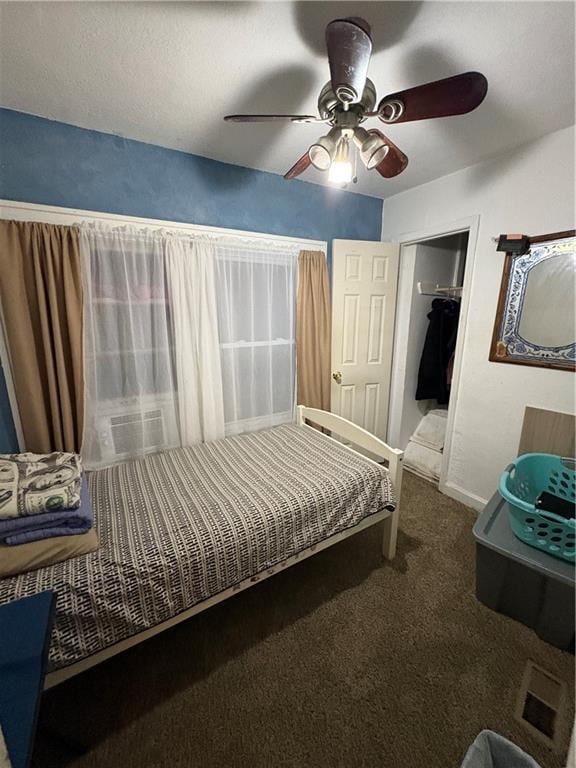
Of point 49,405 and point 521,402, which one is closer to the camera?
point 49,405

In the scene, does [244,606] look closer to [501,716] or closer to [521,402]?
[501,716]

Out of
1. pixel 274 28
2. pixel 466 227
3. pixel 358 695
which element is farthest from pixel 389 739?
pixel 466 227

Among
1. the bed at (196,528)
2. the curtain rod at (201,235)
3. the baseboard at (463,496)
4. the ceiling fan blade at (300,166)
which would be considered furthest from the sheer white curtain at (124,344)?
the baseboard at (463,496)

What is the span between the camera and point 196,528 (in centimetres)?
128

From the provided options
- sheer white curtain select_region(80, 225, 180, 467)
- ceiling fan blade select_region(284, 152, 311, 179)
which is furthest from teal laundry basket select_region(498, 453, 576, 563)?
sheer white curtain select_region(80, 225, 180, 467)

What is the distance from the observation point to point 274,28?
41.0 inches

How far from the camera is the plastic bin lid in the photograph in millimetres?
1181

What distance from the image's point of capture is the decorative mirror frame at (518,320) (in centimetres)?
178

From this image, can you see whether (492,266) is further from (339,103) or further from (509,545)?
(509,545)

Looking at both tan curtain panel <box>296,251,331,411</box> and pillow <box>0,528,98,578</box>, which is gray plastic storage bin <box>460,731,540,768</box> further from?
tan curtain panel <box>296,251,331,411</box>

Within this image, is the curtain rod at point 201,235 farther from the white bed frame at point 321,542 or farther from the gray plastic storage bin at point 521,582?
the gray plastic storage bin at point 521,582

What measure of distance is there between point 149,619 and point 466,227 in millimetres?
2884

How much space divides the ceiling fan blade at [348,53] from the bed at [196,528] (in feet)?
5.18

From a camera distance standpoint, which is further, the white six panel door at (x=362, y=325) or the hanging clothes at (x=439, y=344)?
the hanging clothes at (x=439, y=344)
